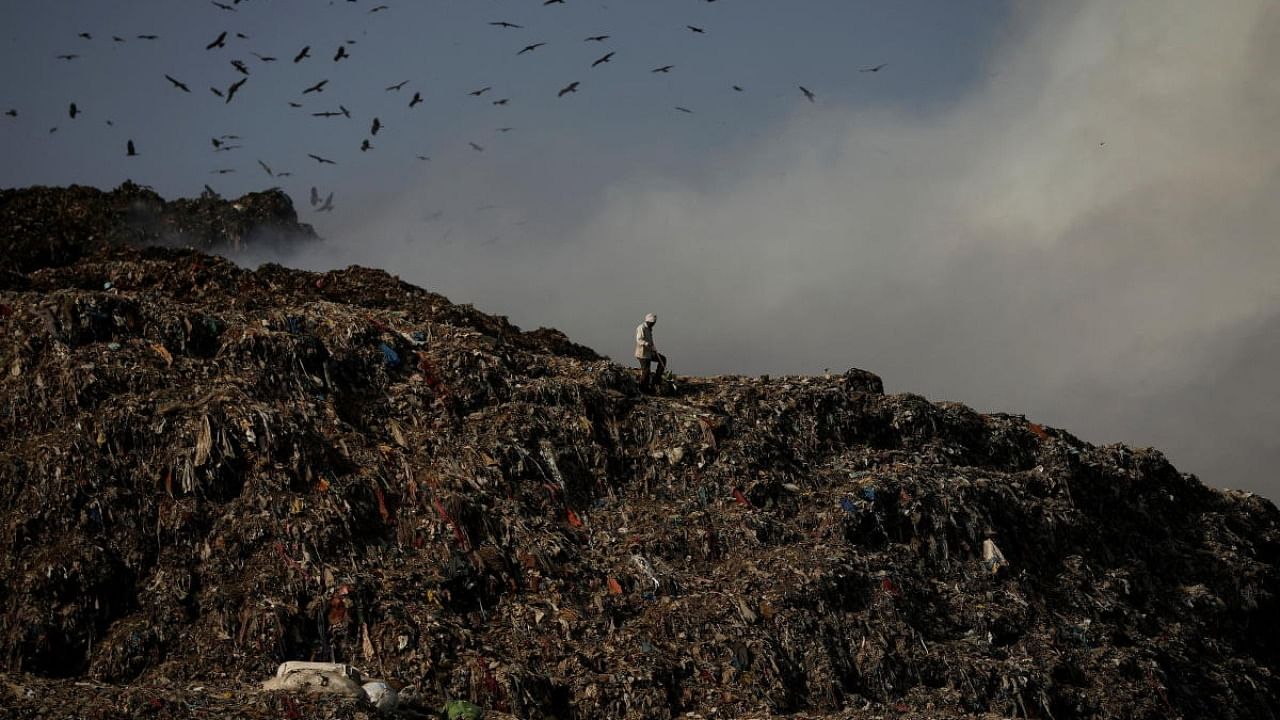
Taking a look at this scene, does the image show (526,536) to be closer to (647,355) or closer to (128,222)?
(647,355)

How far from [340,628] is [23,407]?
5.15 meters

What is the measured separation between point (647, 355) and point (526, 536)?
3.94 m

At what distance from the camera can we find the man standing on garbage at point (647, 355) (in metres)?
18.4

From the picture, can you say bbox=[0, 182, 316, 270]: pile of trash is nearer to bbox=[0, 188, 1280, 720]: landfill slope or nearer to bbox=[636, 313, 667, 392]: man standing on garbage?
bbox=[0, 188, 1280, 720]: landfill slope

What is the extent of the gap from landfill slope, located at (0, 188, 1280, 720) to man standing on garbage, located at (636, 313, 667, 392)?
0.23 m

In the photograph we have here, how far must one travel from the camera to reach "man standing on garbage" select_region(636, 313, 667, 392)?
1838 centimetres

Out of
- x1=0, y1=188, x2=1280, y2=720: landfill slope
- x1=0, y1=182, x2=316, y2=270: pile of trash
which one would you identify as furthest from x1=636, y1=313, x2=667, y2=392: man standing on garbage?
x1=0, y1=182, x2=316, y2=270: pile of trash

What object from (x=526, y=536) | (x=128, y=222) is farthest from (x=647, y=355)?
(x=128, y=222)

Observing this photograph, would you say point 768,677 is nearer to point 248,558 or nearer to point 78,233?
point 248,558

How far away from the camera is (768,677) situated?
14.8 metres

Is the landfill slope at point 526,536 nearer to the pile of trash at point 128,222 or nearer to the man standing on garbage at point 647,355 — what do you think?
the man standing on garbage at point 647,355

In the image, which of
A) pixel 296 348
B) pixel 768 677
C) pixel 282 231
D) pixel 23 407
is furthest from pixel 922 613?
pixel 282 231

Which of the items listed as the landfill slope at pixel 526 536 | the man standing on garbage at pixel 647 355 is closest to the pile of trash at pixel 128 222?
the landfill slope at pixel 526 536

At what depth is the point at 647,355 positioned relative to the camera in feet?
61.6
